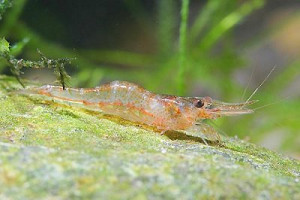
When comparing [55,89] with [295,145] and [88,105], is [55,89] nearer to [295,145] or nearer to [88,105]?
[88,105]

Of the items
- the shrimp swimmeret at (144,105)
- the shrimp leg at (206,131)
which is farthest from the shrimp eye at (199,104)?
the shrimp leg at (206,131)

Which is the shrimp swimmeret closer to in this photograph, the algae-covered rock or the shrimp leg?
the shrimp leg

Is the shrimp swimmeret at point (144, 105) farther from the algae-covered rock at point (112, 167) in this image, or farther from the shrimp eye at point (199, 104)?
the algae-covered rock at point (112, 167)

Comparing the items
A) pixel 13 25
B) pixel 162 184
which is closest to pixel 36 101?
pixel 162 184

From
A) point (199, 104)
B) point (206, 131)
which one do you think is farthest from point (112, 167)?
point (199, 104)

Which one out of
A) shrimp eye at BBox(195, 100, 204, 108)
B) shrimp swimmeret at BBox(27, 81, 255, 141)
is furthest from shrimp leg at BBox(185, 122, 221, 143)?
A: shrimp eye at BBox(195, 100, 204, 108)

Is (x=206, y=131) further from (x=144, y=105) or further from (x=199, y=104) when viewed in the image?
(x=144, y=105)

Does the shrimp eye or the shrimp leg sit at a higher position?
the shrimp eye
